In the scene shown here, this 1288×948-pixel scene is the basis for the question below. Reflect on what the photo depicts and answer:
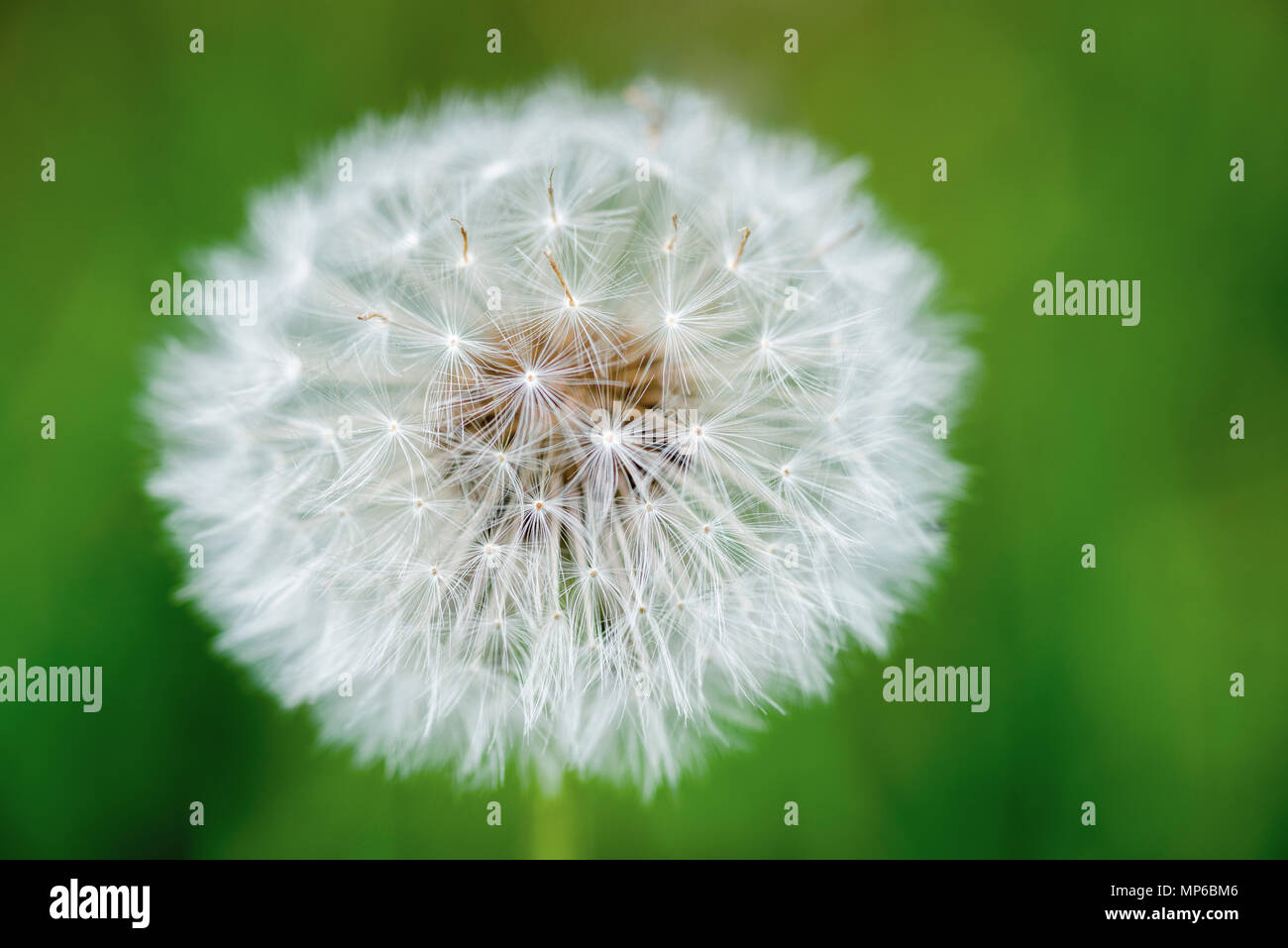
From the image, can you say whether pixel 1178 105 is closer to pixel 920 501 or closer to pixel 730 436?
pixel 920 501

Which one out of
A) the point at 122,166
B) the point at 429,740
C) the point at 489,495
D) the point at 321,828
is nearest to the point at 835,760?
the point at 429,740

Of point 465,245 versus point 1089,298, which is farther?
point 1089,298

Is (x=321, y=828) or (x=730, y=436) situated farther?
(x=321, y=828)
